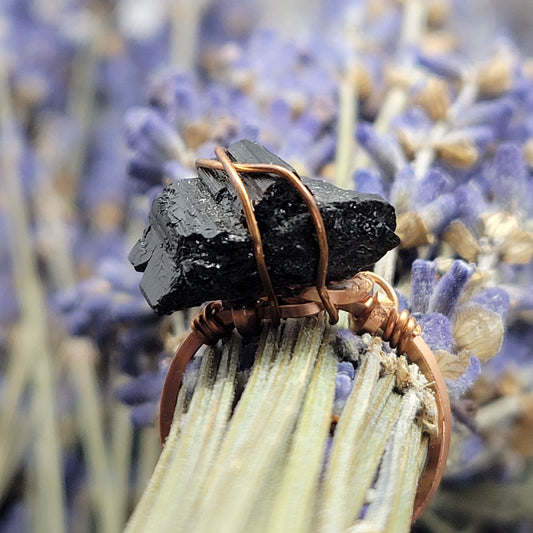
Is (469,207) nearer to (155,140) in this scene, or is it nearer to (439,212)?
(439,212)

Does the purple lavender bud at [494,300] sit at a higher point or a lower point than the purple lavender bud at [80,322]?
lower

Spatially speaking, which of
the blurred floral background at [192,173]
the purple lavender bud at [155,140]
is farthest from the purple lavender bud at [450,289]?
the purple lavender bud at [155,140]

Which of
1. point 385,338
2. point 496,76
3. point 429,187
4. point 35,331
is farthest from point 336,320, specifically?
point 35,331

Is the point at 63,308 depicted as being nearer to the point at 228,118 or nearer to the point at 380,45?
the point at 228,118

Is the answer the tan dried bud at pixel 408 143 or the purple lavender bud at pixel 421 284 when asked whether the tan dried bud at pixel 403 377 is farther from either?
the tan dried bud at pixel 408 143

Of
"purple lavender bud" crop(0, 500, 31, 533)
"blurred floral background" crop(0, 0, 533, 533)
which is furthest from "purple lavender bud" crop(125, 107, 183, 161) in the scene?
"purple lavender bud" crop(0, 500, 31, 533)

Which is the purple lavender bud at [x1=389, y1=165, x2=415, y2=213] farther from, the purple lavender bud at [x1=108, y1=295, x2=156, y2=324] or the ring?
the purple lavender bud at [x1=108, y1=295, x2=156, y2=324]
